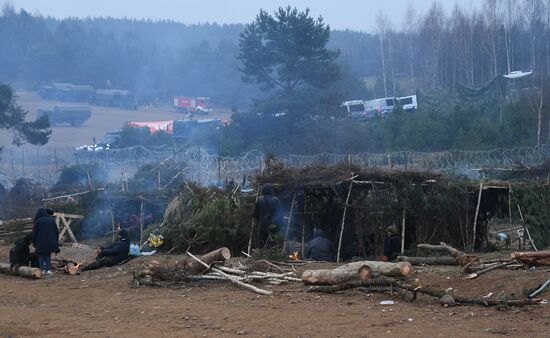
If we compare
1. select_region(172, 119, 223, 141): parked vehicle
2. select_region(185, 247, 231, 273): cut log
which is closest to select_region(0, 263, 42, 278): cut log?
select_region(185, 247, 231, 273): cut log

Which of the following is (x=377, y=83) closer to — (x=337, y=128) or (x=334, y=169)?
(x=337, y=128)

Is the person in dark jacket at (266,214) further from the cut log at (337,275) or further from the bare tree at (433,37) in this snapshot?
the bare tree at (433,37)

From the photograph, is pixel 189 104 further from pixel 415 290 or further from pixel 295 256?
pixel 415 290

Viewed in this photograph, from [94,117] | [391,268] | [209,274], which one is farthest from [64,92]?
[391,268]

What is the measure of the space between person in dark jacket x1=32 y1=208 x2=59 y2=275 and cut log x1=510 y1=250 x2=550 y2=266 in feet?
28.1

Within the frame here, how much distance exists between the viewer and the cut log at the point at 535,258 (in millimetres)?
11688

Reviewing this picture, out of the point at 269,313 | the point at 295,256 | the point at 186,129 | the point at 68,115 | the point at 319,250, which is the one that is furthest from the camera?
the point at 68,115

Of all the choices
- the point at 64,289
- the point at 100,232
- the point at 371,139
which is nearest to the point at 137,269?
the point at 64,289

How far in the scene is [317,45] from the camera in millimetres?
45281

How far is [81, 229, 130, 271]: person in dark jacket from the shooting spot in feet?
54.2

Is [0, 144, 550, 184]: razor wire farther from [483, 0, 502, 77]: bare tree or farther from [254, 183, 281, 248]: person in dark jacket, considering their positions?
[483, 0, 502, 77]: bare tree

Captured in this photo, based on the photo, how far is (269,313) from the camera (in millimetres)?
11141

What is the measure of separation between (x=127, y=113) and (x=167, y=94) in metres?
4.15

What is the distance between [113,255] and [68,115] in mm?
43471
